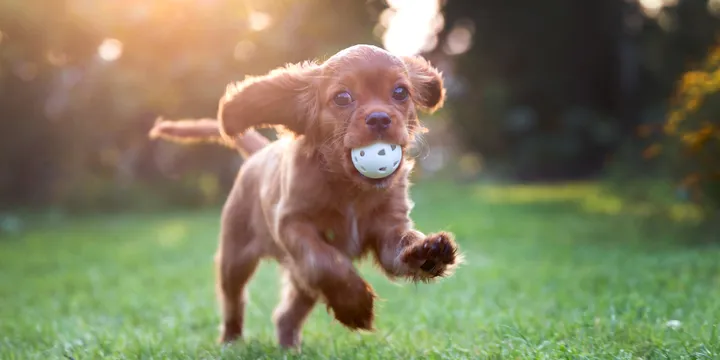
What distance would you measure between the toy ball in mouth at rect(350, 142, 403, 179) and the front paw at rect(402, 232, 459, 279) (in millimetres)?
324

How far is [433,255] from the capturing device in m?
2.79

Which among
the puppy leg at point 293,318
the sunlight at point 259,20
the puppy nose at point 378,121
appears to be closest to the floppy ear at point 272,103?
the puppy nose at point 378,121

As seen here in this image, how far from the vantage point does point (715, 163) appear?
730 cm

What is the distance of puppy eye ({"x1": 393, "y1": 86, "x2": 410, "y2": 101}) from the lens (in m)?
Answer: 3.11

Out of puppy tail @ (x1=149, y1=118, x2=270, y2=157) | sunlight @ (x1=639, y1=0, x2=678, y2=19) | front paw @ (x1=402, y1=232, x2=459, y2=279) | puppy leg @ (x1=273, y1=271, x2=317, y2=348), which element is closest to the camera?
front paw @ (x1=402, y1=232, x2=459, y2=279)

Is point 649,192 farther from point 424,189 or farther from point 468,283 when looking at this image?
point 424,189

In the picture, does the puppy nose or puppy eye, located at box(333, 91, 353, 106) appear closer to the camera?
the puppy nose

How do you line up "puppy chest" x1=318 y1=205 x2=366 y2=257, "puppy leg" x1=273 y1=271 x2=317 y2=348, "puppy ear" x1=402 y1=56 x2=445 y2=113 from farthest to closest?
"puppy leg" x1=273 y1=271 x2=317 y2=348, "puppy ear" x1=402 y1=56 x2=445 y2=113, "puppy chest" x1=318 y1=205 x2=366 y2=257

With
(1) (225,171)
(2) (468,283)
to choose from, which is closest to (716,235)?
(2) (468,283)

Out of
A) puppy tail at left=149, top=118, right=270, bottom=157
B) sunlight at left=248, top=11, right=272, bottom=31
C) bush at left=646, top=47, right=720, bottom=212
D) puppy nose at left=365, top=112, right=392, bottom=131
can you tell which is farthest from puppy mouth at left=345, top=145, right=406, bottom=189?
sunlight at left=248, top=11, right=272, bottom=31

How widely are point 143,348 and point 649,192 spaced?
9.89m

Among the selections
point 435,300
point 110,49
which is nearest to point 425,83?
point 435,300

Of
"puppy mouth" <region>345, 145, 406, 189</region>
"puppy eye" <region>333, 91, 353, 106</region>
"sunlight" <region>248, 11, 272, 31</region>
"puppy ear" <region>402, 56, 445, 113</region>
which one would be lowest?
"puppy mouth" <region>345, 145, 406, 189</region>

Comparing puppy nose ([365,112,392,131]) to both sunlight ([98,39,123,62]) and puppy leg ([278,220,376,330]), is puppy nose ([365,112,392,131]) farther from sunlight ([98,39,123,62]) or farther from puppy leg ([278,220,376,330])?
sunlight ([98,39,123,62])
